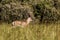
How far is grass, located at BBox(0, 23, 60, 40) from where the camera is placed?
6.47 m

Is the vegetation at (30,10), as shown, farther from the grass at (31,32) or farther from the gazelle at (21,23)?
the grass at (31,32)

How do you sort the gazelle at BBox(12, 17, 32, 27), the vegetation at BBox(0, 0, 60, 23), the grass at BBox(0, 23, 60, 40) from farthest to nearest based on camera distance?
the vegetation at BBox(0, 0, 60, 23) → the gazelle at BBox(12, 17, 32, 27) → the grass at BBox(0, 23, 60, 40)

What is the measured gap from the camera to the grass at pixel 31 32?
255 inches

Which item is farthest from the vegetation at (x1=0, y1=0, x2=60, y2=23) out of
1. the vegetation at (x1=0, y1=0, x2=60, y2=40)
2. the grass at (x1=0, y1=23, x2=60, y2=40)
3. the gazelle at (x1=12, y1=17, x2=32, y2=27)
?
the grass at (x1=0, y1=23, x2=60, y2=40)

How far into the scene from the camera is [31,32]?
682cm

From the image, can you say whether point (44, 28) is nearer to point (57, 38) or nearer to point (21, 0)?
point (57, 38)

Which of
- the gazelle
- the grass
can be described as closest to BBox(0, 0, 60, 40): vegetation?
the grass

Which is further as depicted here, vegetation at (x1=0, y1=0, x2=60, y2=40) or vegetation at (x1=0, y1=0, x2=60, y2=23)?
vegetation at (x1=0, y1=0, x2=60, y2=23)

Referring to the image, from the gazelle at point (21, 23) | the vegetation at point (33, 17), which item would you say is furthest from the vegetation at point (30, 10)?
the gazelle at point (21, 23)

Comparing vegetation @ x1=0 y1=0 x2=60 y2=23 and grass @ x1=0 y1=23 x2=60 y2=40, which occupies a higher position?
vegetation @ x1=0 y1=0 x2=60 y2=23

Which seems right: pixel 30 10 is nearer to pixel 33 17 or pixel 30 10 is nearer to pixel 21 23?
pixel 33 17

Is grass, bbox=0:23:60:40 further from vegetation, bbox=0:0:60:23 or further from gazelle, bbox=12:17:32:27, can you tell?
vegetation, bbox=0:0:60:23

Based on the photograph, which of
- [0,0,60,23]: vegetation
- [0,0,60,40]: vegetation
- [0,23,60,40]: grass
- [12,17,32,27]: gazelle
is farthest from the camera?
[0,0,60,23]: vegetation

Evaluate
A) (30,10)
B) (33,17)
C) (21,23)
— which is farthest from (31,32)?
(30,10)
